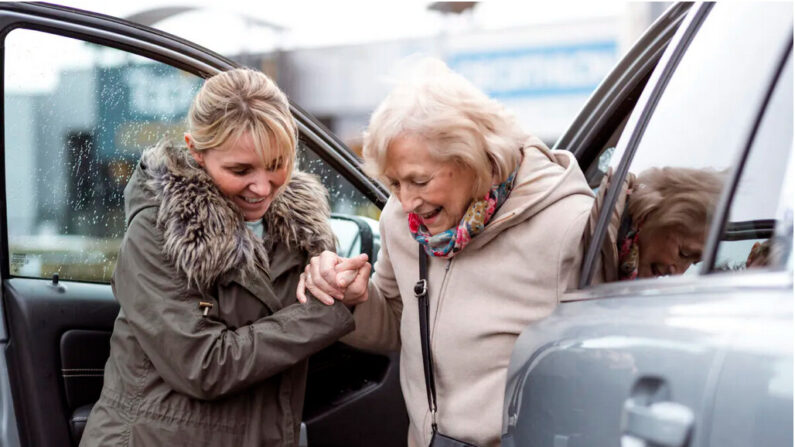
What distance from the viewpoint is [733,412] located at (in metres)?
1.17

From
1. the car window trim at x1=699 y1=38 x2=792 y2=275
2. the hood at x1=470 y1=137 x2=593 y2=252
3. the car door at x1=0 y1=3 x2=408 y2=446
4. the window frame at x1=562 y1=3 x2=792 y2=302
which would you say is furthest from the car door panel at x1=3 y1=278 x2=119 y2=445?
the car window trim at x1=699 y1=38 x2=792 y2=275

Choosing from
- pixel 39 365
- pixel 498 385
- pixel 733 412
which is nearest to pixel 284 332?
pixel 498 385

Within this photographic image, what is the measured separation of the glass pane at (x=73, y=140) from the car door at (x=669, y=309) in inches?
57.7

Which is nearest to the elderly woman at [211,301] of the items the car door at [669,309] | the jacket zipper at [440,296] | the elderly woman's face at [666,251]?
the jacket zipper at [440,296]

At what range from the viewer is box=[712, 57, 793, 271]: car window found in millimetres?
1281

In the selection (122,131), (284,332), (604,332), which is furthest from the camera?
(122,131)

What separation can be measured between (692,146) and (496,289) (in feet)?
1.91

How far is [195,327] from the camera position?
7.09 ft

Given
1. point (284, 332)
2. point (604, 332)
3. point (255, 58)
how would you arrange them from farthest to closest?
point (255, 58), point (284, 332), point (604, 332)

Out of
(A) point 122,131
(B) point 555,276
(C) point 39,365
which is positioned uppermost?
(A) point 122,131

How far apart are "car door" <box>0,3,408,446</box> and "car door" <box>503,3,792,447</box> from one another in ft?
4.73

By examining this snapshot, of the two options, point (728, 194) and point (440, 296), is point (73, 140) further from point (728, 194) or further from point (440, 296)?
point (728, 194)

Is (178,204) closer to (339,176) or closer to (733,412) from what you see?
(339,176)

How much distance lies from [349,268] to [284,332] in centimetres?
23
